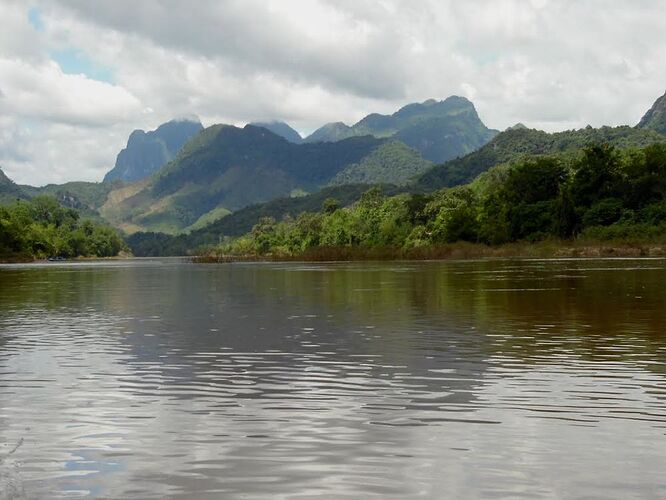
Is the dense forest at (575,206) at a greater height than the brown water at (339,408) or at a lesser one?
greater

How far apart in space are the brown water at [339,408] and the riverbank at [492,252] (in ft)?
365

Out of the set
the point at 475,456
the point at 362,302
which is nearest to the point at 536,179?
the point at 362,302

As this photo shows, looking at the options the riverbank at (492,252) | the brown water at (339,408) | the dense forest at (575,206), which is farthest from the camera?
the dense forest at (575,206)

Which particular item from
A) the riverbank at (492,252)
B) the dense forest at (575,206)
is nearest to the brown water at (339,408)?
the riverbank at (492,252)

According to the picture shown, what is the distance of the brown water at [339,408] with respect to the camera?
1078 centimetres

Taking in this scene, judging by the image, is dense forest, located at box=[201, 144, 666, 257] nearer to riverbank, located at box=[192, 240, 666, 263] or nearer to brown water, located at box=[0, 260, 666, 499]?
riverbank, located at box=[192, 240, 666, 263]

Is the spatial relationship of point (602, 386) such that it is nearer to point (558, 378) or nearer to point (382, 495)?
point (558, 378)

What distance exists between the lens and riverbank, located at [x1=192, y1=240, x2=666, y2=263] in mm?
137750

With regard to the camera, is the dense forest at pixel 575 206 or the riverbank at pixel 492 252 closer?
the riverbank at pixel 492 252

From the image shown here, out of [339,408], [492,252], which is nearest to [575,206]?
[492,252]

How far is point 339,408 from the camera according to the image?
51.2ft

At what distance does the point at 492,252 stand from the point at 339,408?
480ft

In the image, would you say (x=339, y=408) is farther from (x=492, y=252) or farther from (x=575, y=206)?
(x=575, y=206)

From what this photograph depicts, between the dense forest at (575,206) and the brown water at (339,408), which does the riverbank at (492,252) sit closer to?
the dense forest at (575,206)
